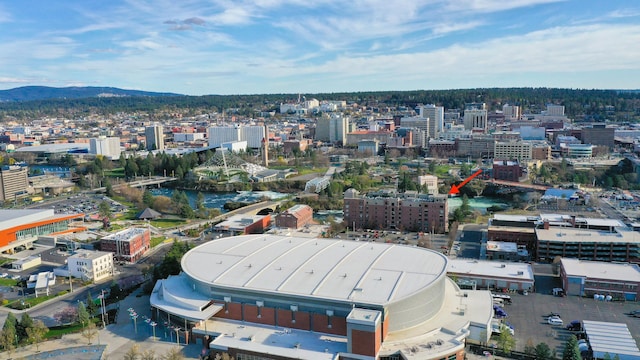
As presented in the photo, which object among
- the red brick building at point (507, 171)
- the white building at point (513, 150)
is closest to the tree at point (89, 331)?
the red brick building at point (507, 171)

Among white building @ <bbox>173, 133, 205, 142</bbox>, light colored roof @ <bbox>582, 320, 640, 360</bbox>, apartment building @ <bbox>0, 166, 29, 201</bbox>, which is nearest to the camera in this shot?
light colored roof @ <bbox>582, 320, 640, 360</bbox>

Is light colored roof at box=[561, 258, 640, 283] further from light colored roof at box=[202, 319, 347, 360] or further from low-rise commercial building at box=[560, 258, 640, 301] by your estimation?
light colored roof at box=[202, 319, 347, 360]

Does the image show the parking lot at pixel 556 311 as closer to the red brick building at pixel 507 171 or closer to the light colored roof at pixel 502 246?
the light colored roof at pixel 502 246

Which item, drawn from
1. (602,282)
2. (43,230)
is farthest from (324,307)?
(43,230)

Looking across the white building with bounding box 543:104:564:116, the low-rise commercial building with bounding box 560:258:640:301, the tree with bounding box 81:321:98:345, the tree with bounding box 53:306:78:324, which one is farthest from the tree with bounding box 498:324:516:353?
the white building with bounding box 543:104:564:116

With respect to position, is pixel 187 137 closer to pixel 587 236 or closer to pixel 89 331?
pixel 587 236

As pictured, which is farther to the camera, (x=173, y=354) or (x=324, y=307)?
(x=324, y=307)
